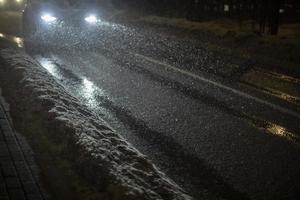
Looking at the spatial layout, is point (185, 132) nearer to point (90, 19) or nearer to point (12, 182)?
point (12, 182)

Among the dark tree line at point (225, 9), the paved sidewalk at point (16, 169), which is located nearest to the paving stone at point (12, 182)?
the paved sidewalk at point (16, 169)

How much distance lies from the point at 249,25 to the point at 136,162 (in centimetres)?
1670

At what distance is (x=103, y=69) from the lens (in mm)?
11250

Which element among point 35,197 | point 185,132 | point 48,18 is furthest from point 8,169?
point 48,18

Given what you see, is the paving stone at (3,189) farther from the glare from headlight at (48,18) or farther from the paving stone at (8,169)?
the glare from headlight at (48,18)

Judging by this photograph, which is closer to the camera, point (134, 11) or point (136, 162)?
point (136, 162)

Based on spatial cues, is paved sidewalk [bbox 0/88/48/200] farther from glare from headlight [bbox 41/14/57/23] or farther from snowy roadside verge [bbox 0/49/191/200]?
glare from headlight [bbox 41/14/57/23]

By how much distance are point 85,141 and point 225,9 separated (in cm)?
1998

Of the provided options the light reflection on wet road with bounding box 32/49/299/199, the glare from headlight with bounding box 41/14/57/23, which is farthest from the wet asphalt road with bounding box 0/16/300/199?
the glare from headlight with bounding box 41/14/57/23

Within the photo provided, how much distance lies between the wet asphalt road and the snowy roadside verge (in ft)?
1.46

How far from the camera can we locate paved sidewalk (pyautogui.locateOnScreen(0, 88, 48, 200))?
14.3 feet

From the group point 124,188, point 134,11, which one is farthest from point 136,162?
point 134,11

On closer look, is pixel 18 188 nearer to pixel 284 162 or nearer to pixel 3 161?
pixel 3 161

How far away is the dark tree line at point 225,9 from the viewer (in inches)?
665
